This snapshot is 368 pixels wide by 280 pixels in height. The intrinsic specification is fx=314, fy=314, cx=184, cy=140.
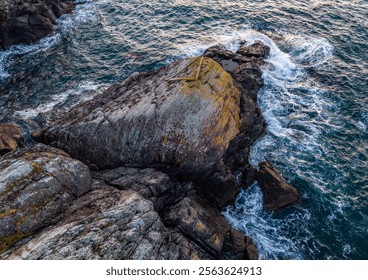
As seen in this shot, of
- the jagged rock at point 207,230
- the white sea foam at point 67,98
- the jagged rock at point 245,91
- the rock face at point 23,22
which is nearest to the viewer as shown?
the jagged rock at point 207,230

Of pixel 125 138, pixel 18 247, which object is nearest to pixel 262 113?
pixel 125 138

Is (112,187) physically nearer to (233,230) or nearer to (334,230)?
(233,230)

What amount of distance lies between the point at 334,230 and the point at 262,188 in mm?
6780

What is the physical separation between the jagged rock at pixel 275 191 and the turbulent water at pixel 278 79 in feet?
2.22

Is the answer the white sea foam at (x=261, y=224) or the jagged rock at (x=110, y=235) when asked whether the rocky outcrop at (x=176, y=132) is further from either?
the jagged rock at (x=110, y=235)

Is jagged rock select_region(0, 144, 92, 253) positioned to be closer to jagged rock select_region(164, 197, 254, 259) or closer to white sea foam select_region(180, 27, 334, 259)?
jagged rock select_region(164, 197, 254, 259)

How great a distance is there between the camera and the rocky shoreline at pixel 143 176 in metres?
19.3

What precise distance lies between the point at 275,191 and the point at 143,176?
12030 millimetres

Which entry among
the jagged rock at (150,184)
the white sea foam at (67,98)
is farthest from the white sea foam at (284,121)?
the white sea foam at (67,98)

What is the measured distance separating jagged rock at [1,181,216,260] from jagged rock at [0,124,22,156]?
14.1 m

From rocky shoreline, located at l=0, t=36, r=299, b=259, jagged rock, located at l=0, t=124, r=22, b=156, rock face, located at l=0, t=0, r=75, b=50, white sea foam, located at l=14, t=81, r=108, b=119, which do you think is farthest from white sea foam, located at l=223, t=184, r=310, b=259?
rock face, located at l=0, t=0, r=75, b=50

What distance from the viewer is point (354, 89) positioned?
128 feet

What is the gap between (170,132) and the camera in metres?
26.6

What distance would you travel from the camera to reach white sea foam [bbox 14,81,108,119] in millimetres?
37938
